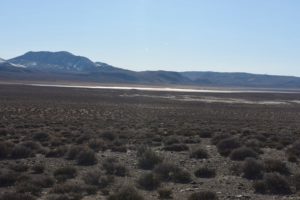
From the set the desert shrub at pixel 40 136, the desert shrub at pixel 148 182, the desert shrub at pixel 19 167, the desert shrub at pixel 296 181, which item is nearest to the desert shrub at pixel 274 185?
the desert shrub at pixel 296 181

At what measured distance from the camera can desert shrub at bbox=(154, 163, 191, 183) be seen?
17656mm

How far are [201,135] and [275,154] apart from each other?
9.41 meters

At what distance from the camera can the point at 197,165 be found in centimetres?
2125

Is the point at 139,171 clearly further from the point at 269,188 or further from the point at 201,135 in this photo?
the point at 201,135

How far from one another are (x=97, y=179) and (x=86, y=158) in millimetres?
4547

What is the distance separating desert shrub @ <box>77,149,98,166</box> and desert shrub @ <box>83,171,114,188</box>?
3957mm

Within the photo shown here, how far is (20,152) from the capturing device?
22.4m

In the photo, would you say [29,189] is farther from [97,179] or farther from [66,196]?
[97,179]

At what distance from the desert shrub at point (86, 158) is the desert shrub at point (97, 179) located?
13.0ft

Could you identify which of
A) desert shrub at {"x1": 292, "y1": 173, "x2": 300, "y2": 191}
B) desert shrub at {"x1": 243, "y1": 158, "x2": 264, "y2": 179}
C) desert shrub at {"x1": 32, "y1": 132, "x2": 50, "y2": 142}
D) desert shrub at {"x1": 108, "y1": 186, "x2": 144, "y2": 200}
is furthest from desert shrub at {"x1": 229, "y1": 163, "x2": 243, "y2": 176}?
desert shrub at {"x1": 32, "y1": 132, "x2": 50, "y2": 142}

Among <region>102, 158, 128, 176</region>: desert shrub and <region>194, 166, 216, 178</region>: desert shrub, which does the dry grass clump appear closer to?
<region>102, 158, 128, 176</region>: desert shrub

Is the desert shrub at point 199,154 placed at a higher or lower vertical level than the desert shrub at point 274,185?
lower

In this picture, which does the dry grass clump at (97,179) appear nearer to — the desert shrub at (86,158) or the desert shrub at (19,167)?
the desert shrub at (19,167)

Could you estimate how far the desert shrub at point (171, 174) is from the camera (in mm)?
17656
